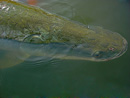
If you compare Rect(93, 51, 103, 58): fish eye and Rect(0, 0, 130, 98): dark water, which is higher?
Rect(93, 51, 103, 58): fish eye

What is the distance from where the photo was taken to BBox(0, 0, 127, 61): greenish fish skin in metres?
2.98

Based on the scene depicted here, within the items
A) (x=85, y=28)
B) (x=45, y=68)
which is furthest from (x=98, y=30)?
(x=45, y=68)

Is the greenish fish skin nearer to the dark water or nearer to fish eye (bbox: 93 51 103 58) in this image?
fish eye (bbox: 93 51 103 58)

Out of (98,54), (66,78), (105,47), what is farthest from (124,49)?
(66,78)

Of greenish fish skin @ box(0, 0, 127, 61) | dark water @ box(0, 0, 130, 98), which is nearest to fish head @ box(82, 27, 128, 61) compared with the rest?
greenish fish skin @ box(0, 0, 127, 61)

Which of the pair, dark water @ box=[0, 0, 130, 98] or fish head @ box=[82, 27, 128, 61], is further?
fish head @ box=[82, 27, 128, 61]

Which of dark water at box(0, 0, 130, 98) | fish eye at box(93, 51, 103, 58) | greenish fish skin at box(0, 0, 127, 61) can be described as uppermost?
greenish fish skin at box(0, 0, 127, 61)

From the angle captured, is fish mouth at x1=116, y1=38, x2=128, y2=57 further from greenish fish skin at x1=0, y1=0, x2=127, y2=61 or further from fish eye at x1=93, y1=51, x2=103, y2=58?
fish eye at x1=93, y1=51, x2=103, y2=58

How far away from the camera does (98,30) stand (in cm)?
341

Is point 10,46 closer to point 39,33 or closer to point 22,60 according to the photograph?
point 22,60

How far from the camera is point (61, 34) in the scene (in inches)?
124

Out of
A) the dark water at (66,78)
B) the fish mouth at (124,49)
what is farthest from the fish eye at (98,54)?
the fish mouth at (124,49)

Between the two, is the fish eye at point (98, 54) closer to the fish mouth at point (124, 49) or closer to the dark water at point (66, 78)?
the dark water at point (66, 78)

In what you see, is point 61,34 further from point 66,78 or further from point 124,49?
point 124,49
